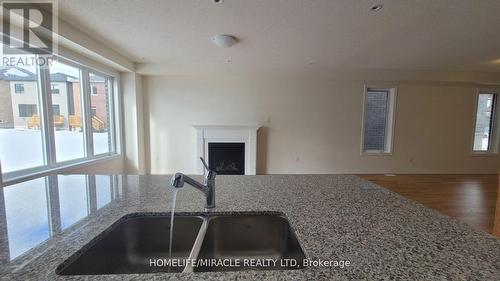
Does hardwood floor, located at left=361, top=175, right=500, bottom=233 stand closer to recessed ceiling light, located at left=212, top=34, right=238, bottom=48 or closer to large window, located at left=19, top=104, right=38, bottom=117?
recessed ceiling light, located at left=212, top=34, right=238, bottom=48

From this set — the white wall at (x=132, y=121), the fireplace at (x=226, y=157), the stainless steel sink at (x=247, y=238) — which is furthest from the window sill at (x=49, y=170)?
the stainless steel sink at (x=247, y=238)

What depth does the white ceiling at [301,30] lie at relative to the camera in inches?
77.3

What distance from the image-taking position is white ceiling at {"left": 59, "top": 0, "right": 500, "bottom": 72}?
1.96 m

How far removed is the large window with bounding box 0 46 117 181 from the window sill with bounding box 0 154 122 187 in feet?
0.05

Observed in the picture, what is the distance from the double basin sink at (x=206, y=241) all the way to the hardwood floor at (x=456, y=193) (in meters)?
3.03

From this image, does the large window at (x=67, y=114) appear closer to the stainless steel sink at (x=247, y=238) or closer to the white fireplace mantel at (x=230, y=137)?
the white fireplace mantel at (x=230, y=137)

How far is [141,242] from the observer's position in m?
0.93

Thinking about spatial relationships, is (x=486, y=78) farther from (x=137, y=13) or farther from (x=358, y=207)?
(x=137, y=13)

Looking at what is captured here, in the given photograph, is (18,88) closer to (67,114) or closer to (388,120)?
(67,114)

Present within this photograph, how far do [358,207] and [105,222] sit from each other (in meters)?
1.11

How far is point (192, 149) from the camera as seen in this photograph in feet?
14.9

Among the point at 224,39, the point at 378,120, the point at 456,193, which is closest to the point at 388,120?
the point at 378,120

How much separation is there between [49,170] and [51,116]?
714mm

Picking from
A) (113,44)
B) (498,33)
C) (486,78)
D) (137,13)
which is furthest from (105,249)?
(486,78)
